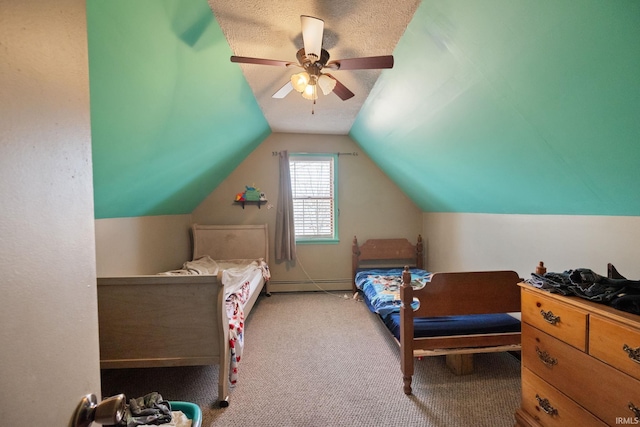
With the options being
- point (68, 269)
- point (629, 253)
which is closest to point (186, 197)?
point (68, 269)

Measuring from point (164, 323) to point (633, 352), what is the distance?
230 centimetres

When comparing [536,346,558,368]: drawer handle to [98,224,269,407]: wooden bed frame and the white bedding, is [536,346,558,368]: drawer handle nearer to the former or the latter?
[98,224,269,407]: wooden bed frame

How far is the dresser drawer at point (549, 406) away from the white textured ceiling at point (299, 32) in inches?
83.2

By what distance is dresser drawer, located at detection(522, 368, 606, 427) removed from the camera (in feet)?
3.66

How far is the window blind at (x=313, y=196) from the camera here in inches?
158

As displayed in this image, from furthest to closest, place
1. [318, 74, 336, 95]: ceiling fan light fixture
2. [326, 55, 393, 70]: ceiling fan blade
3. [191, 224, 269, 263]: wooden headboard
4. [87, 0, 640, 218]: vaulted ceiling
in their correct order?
[191, 224, 269, 263]: wooden headboard, [318, 74, 336, 95]: ceiling fan light fixture, [326, 55, 393, 70]: ceiling fan blade, [87, 0, 640, 218]: vaulted ceiling

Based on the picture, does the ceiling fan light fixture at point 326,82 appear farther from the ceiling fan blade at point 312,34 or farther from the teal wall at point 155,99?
the teal wall at point 155,99

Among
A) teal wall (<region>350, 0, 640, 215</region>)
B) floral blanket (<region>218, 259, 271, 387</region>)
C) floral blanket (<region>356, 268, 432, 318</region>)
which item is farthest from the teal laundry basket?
teal wall (<region>350, 0, 640, 215</region>)

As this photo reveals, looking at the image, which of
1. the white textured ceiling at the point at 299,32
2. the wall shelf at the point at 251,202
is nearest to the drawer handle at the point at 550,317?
the white textured ceiling at the point at 299,32

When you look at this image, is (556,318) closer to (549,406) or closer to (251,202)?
(549,406)

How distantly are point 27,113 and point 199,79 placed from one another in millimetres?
1638

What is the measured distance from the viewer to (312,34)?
1.38 metres

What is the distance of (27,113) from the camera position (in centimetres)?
41

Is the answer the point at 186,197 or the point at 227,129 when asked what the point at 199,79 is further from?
the point at 186,197
